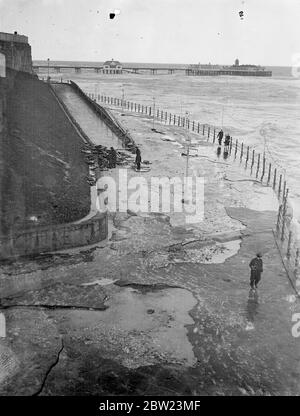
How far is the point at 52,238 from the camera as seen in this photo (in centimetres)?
1355

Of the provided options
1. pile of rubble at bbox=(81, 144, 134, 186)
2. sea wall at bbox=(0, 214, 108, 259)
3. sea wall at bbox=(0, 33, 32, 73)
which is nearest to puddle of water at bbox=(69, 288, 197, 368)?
sea wall at bbox=(0, 214, 108, 259)

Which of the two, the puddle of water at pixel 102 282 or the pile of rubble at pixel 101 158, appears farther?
the pile of rubble at pixel 101 158

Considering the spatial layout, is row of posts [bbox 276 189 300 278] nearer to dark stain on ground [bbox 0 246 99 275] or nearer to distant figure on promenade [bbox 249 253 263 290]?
distant figure on promenade [bbox 249 253 263 290]

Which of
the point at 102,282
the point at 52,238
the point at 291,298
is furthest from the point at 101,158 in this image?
the point at 291,298

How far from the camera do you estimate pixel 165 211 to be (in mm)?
18125

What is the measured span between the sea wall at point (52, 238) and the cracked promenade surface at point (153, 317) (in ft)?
1.26

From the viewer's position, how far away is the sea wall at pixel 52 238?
12.9 m

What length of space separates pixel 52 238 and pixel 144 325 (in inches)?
188

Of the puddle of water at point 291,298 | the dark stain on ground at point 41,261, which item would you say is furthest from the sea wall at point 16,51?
the puddle of water at point 291,298

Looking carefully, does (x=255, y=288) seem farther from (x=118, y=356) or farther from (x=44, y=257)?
(x=44, y=257)

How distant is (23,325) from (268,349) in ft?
16.4
